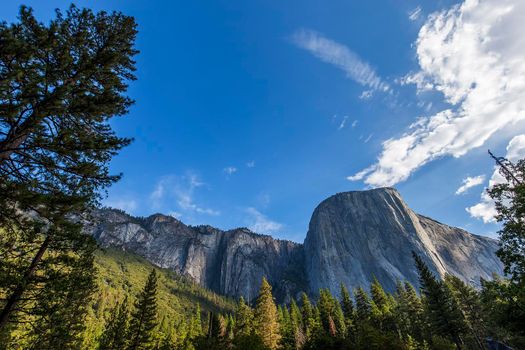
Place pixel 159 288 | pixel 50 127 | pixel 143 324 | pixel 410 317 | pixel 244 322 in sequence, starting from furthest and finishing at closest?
pixel 159 288 < pixel 410 317 < pixel 244 322 < pixel 143 324 < pixel 50 127

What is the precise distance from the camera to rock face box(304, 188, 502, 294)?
14112 cm

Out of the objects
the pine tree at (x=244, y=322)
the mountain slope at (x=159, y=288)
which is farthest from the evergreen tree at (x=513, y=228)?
the mountain slope at (x=159, y=288)

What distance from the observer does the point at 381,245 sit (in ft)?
500

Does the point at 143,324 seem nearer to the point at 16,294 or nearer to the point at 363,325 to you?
the point at 363,325

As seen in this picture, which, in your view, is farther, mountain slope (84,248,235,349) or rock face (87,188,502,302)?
rock face (87,188,502,302)

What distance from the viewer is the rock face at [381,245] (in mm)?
141125

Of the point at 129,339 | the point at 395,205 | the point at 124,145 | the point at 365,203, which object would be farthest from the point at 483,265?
the point at 124,145

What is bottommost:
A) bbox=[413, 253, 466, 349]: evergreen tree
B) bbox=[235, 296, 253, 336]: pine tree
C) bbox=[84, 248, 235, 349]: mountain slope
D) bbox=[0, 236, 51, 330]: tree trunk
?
bbox=[0, 236, 51, 330]: tree trunk

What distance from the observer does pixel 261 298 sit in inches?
1310

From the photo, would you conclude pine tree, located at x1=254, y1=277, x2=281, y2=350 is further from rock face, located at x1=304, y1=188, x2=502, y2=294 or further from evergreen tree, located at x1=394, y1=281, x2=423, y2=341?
rock face, located at x1=304, y1=188, x2=502, y2=294

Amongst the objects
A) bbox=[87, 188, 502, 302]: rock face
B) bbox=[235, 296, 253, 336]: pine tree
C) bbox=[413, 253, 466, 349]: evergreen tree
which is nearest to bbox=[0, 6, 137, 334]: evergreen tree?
bbox=[235, 296, 253, 336]: pine tree

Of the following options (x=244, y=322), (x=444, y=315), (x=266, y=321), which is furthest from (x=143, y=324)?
(x=444, y=315)

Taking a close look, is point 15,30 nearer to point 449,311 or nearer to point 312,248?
point 449,311

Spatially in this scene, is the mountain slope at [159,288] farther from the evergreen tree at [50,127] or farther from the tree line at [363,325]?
the evergreen tree at [50,127]
